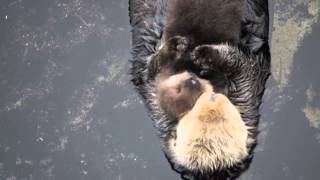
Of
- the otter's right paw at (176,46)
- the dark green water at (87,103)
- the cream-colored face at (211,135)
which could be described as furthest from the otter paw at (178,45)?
the dark green water at (87,103)

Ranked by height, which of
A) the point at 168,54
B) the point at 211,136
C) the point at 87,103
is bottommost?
the point at 87,103

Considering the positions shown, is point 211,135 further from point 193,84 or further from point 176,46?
point 176,46

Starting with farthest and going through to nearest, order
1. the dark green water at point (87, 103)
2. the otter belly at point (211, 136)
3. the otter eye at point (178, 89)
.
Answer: the dark green water at point (87, 103), the otter eye at point (178, 89), the otter belly at point (211, 136)

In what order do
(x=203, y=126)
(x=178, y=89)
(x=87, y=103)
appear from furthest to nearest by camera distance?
(x=87, y=103)
(x=178, y=89)
(x=203, y=126)

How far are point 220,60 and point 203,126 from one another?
0.20 m

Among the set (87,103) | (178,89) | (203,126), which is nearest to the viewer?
(203,126)

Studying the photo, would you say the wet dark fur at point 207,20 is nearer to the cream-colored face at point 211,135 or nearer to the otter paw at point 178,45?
the otter paw at point 178,45

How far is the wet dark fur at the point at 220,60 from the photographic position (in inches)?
62.6

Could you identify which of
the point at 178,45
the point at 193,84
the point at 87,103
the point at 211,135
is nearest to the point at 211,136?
the point at 211,135

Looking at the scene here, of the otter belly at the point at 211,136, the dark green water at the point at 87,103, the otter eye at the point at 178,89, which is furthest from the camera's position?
the dark green water at the point at 87,103

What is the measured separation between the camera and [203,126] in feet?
4.86

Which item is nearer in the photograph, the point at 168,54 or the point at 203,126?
the point at 203,126

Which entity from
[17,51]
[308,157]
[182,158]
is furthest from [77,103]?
[182,158]

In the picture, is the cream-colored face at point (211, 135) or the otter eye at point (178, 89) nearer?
the cream-colored face at point (211, 135)
